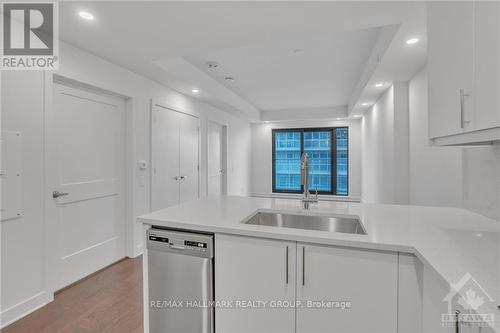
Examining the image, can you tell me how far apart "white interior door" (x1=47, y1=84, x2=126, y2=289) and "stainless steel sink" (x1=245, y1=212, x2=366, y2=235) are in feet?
6.30

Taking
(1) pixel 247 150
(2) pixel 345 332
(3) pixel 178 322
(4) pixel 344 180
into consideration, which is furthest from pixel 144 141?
(4) pixel 344 180

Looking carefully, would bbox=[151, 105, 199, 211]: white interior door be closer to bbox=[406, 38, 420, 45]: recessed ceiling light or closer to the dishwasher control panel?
the dishwasher control panel

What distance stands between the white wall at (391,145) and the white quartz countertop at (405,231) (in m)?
1.61

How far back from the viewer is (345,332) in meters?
1.20

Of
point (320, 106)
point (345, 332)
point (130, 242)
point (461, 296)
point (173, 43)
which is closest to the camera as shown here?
point (461, 296)

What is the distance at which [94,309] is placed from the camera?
2115 mm

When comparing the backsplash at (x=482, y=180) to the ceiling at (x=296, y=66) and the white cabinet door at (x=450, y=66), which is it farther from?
the ceiling at (x=296, y=66)

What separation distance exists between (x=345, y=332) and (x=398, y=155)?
2.66m

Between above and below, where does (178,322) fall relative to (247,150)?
below

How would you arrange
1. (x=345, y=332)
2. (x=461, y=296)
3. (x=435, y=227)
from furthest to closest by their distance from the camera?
(x=435, y=227), (x=345, y=332), (x=461, y=296)

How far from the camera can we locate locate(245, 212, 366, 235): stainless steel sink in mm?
1657

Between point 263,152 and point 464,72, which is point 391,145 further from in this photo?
point 263,152

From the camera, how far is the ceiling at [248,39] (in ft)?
5.83

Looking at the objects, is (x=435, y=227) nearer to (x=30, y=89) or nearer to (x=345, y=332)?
(x=345, y=332)
